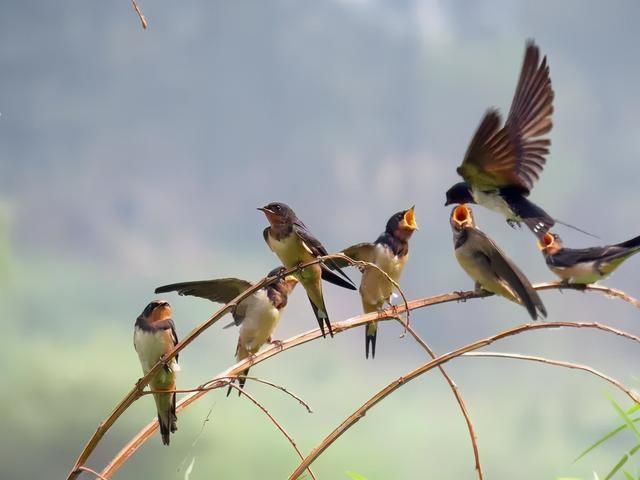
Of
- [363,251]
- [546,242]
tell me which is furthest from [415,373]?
[546,242]

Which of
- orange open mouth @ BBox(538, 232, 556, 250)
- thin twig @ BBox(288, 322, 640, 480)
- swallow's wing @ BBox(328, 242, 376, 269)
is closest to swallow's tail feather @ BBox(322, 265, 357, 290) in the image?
thin twig @ BBox(288, 322, 640, 480)

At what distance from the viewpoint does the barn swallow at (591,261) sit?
2.00m

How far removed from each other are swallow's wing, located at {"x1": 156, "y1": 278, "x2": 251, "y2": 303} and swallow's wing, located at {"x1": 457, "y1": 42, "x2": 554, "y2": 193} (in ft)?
2.07

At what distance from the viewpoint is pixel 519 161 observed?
1863mm

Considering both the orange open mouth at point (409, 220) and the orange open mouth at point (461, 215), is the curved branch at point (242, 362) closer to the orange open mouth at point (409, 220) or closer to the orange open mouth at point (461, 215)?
the orange open mouth at point (461, 215)

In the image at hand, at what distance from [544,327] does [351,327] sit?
1.32 ft

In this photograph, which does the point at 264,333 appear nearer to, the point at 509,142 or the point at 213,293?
the point at 213,293

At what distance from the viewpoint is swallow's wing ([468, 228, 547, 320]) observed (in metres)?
1.28

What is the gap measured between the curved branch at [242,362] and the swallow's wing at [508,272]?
0.34 feet

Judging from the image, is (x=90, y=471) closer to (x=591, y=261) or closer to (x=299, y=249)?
(x=299, y=249)

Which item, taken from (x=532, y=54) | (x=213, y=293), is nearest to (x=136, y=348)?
→ (x=213, y=293)

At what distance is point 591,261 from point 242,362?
3.66ft

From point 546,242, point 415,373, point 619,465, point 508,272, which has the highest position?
point 546,242

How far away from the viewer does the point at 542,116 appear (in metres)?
1.85
